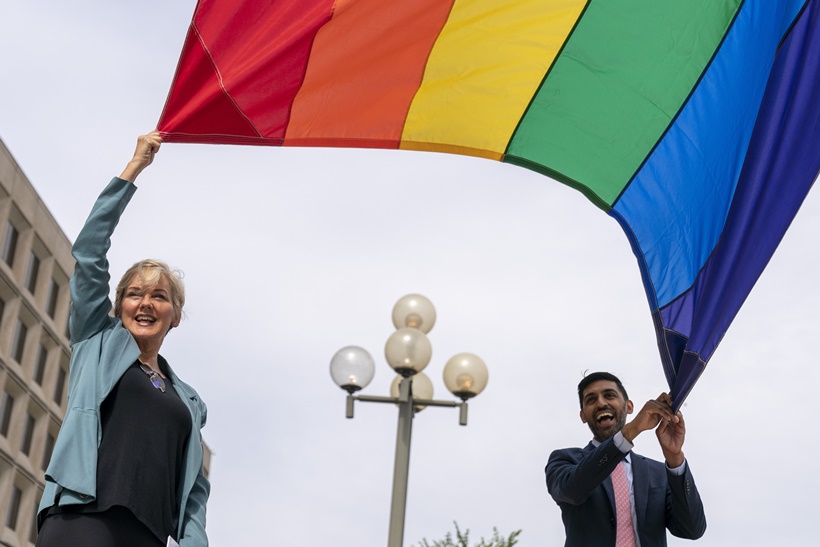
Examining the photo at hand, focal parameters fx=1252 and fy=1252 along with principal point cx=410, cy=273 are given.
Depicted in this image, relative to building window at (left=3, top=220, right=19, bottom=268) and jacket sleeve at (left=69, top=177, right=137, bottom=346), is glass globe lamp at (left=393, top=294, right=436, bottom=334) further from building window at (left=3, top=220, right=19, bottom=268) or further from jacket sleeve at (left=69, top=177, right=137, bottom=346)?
building window at (left=3, top=220, right=19, bottom=268)

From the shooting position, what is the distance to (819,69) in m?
5.20

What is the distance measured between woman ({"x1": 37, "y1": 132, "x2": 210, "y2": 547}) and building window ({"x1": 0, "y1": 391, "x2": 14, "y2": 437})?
32.2m

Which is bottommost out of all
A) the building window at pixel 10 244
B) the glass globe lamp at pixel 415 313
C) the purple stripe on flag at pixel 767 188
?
the purple stripe on flag at pixel 767 188

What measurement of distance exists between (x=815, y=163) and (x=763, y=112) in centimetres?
31

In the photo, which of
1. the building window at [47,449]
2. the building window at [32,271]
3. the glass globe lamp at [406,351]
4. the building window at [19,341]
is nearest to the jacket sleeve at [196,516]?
the glass globe lamp at [406,351]

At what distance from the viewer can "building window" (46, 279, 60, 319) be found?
39.4m

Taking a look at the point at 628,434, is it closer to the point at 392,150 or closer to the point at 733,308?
the point at 733,308

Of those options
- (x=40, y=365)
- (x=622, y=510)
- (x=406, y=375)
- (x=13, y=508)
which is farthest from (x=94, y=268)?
(x=40, y=365)

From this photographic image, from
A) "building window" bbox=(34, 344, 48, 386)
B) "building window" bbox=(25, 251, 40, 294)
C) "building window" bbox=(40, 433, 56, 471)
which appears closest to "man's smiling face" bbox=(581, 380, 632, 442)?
"building window" bbox=(25, 251, 40, 294)

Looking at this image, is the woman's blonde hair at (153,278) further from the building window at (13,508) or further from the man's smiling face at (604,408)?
the building window at (13,508)

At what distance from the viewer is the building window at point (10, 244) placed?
1400 inches

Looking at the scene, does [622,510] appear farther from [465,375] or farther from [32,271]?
[32,271]

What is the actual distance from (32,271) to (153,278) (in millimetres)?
35394

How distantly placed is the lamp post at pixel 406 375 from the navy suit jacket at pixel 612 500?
7028mm
